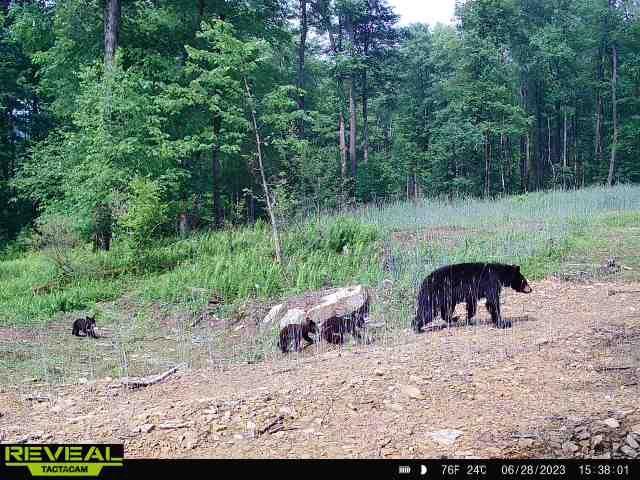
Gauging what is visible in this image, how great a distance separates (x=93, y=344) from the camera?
319 inches

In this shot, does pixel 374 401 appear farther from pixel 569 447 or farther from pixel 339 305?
pixel 339 305

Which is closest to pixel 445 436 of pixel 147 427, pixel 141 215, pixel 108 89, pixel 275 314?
pixel 147 427

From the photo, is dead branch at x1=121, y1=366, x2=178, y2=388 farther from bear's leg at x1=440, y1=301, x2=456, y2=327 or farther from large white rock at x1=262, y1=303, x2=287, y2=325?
large white rock at x1=262, y1=303, x2=287, y2=325

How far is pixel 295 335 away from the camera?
657 cm

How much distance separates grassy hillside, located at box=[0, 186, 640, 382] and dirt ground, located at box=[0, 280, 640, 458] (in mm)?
1533

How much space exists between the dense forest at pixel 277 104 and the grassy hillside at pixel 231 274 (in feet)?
3.48

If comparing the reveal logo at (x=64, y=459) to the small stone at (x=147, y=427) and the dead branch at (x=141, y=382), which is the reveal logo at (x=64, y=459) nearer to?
the small stone at (x=147, y=427)

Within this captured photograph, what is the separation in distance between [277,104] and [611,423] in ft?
35.6

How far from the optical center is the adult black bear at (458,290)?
6.02 m

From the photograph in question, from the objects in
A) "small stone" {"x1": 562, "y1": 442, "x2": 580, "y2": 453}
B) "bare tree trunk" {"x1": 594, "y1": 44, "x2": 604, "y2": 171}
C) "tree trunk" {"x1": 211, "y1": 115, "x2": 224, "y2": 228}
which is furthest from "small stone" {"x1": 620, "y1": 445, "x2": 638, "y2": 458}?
"bare tree trunk" {"x1": 594, "y1": 44, "x2": 604, "y2": 171}

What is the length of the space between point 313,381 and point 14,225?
22.1m

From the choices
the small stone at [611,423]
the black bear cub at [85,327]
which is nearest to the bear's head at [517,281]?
the small stone at [611,423]

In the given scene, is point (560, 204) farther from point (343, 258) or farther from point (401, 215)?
point (343, 258)

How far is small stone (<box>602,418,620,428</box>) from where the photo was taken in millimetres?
Answer: 3244
